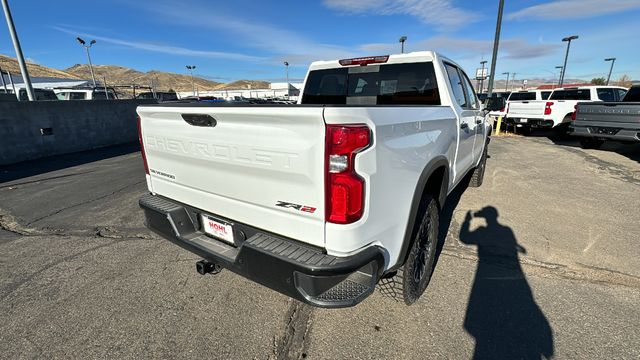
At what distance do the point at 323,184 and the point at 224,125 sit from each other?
820 mm

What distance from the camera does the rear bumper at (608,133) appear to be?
7.24 metres

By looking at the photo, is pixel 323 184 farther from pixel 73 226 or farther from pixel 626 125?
pixel 626 125

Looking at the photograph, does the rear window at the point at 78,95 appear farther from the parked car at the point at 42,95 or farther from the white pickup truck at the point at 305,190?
the white pickup truck at the point at 305,190

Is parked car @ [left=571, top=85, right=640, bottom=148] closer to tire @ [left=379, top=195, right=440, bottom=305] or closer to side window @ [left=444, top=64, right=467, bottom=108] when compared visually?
side window @ [left=444, top=64, right=467, bottom=108]

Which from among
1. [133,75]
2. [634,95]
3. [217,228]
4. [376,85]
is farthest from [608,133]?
[133,75]

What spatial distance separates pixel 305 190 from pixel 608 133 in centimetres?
973

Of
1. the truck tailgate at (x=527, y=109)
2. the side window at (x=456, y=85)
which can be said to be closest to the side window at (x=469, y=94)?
the side window at (x=456, y=85)

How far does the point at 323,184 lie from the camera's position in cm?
165

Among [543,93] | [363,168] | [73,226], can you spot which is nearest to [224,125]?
[363,168]

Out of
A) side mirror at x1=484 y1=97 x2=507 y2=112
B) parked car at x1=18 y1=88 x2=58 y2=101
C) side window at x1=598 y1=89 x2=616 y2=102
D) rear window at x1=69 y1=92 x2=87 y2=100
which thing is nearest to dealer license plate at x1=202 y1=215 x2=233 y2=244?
side mirror at x1=484 y1=97 x2=507 y2=112

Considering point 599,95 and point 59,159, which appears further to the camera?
point 599,95

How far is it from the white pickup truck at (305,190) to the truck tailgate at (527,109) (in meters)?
11.5

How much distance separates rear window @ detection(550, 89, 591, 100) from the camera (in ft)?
38.3

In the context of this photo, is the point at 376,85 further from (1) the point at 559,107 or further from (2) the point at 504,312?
(1) the point at 559,107
